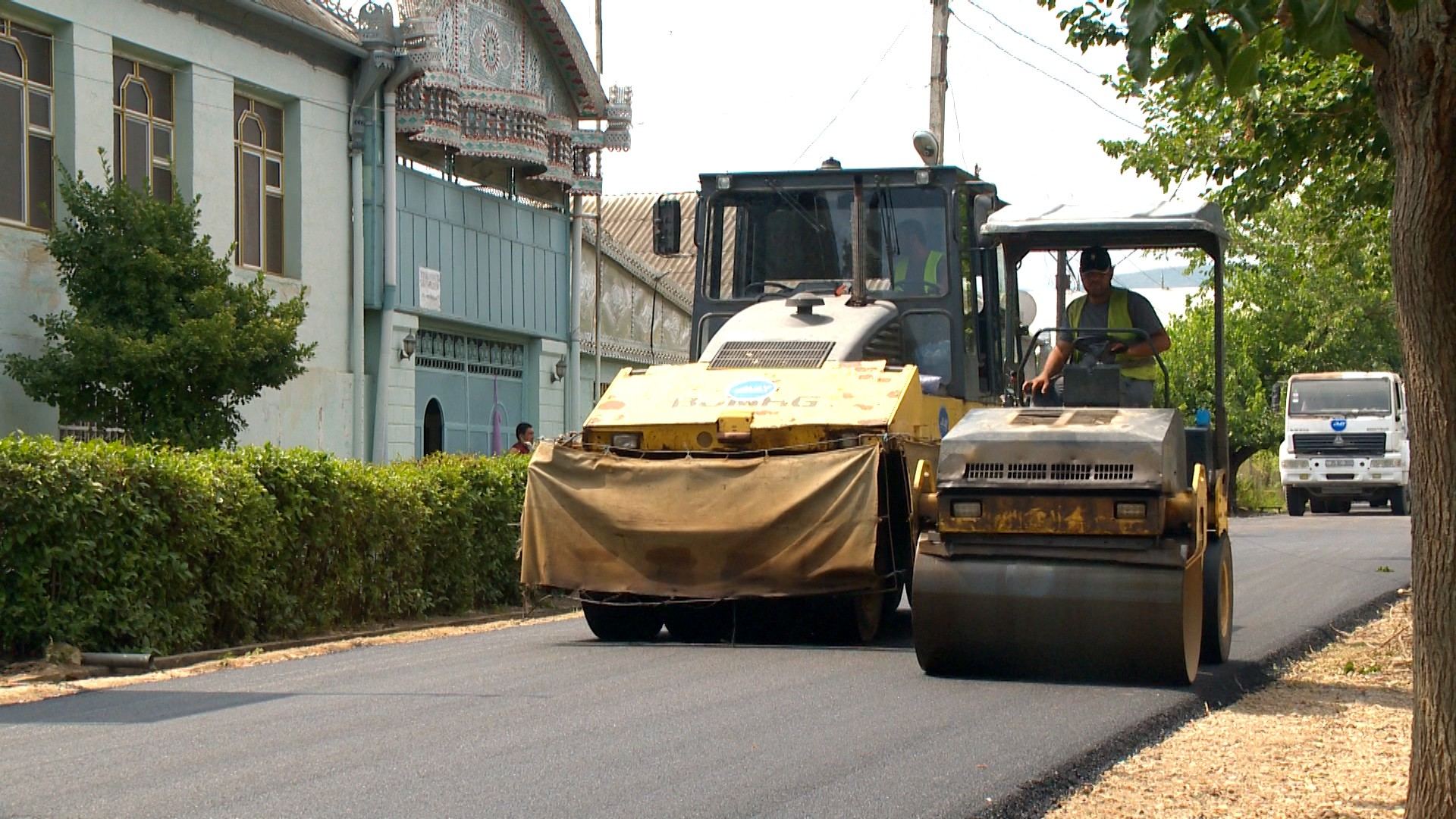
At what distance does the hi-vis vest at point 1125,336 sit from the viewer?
11.1 meters

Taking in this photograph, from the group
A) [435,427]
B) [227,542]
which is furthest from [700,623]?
[435,427]

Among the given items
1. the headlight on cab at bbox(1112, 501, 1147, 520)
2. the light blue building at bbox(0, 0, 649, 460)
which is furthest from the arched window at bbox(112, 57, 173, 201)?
the headlight on cab at bbox(1112, 501, 1147, 520)

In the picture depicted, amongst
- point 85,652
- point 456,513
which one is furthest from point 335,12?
point 85,652

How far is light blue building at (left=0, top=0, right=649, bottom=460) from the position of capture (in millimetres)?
18891

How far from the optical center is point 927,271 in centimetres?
1318

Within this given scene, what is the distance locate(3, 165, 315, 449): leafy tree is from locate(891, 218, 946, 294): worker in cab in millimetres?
8390

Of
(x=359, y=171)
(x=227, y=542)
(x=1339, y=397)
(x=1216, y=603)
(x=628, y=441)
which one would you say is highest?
(x=359, y=171)

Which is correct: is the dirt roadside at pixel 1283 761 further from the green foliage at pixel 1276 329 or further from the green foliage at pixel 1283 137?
the green foliage at pixel 1276 329

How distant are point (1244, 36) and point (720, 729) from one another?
435cm

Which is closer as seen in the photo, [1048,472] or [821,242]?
[1048,472]

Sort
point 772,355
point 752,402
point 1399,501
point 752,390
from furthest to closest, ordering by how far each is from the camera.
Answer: point 1399,501, point 772,355, point 752,390, point 752,402

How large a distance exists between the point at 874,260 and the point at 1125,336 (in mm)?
2616

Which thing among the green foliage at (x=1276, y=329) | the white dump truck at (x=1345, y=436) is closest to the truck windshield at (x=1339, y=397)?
the white dump truck at (x=1345, y=436)

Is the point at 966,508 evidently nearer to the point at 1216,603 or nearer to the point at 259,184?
the point at 1216,603
